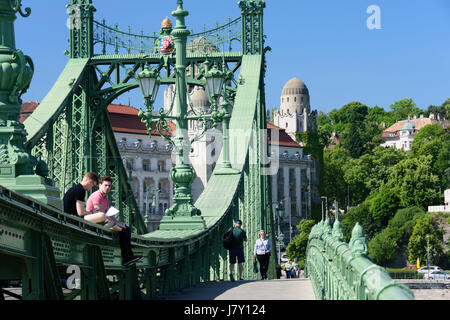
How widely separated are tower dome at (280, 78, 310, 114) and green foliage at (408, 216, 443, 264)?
77.8m

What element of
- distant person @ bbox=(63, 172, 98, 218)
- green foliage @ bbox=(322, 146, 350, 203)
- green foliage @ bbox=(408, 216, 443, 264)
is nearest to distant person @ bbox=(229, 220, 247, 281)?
distant person @ bbox=(63, 172, 98, 218)

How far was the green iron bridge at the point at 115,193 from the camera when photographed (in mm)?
9453

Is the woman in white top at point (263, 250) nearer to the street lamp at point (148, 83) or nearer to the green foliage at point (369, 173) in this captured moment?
the street lamp at point (148, 83)

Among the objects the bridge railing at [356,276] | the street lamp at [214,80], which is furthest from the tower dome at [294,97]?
the bridge railing at [356,276]

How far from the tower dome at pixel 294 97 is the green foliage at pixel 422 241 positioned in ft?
255

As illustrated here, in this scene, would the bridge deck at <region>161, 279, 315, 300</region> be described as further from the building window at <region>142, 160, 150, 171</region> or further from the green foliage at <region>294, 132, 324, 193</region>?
the green foliage at <region>294, 132, 324, 193</region>

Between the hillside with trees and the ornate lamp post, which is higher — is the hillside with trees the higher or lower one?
the lower one

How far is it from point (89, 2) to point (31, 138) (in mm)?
6943

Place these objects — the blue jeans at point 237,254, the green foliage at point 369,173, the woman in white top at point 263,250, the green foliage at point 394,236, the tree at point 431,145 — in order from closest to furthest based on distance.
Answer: the blue jeans at point 237,254 < the woman in white top at point 263,250 < the green foliage at point 394,236 < the tree at point 431,145 < the green foliage at point 369,173

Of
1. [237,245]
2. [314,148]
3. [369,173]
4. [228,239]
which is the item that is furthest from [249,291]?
[314,148]

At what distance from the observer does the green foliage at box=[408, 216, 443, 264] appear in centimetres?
11256

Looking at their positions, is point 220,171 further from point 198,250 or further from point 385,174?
point 385,174

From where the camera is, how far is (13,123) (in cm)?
1041
